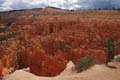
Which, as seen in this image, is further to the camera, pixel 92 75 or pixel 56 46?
pixel 56 46

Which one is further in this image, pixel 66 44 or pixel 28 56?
pixel 66 44

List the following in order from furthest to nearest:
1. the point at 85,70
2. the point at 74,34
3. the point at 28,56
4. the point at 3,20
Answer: the point at 3,20
the point at 74,34
the point at 28,56
the point at 85,70

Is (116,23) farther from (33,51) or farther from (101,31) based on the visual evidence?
(33,51)

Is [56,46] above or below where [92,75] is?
below

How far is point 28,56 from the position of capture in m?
53.2

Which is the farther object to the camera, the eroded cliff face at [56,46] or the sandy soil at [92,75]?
the eroded cliff face at [56,46]

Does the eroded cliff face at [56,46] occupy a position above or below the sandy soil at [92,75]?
below

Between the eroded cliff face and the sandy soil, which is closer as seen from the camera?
the sandy soil

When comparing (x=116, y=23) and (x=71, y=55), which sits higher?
(x=116, y=23)

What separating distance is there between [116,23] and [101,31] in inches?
160

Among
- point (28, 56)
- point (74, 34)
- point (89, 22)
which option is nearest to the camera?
point (28, 56)

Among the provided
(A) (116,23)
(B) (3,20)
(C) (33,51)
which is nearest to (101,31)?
(A) (116,23)

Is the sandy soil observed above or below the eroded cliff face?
above

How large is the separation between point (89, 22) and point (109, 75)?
5770 centimetres
